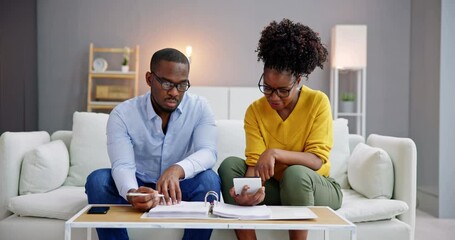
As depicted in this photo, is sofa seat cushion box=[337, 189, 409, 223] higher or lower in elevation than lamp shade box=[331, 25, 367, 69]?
lower

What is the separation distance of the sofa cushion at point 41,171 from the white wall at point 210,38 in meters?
2.80

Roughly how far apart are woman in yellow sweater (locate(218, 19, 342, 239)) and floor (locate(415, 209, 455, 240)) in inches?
58.6

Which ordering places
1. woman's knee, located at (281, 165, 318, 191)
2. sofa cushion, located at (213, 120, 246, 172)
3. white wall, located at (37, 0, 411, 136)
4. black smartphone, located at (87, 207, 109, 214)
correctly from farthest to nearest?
white wall, located at (37, 0, 411, 136)
sofa cushion, located at (213, 120, 246, 172)
woman's knee, located at (281, 165, 318, 191)
black smartphone, located at (87, 207, 109, 214)

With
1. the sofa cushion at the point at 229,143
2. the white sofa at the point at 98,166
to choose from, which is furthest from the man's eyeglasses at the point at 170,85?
the sofa cushion at the point at 229,143

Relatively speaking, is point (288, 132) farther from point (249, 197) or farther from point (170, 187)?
point (170, 187)

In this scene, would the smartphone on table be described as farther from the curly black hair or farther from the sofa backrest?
the sofa backrest

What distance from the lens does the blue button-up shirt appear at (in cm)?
228

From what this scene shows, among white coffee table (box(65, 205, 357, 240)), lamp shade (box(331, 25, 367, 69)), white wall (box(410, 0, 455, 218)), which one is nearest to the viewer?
white coffee table (box(65, 205, 357, 240))

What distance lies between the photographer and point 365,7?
18.4 feet

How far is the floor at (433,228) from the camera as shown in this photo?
355 cm

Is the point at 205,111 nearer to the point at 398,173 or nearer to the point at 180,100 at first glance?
the point at 180,100

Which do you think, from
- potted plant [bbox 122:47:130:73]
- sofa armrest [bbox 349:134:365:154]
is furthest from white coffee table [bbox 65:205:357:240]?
potted plant [bbox 122:47:130:73]

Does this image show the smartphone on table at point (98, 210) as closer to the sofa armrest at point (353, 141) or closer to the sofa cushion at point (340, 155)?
the sofa cushion at point (340, 155)

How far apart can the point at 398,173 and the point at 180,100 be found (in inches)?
44.8
